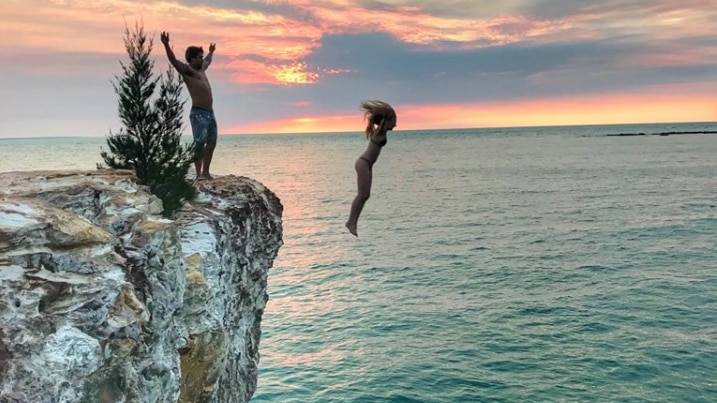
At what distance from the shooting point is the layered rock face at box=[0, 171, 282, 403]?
684cm

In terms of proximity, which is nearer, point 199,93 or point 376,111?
point 376,111

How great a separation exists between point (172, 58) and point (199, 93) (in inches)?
52.3

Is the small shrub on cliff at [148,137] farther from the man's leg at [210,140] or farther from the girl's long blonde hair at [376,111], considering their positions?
the girl's long blonde hair at [376,111]

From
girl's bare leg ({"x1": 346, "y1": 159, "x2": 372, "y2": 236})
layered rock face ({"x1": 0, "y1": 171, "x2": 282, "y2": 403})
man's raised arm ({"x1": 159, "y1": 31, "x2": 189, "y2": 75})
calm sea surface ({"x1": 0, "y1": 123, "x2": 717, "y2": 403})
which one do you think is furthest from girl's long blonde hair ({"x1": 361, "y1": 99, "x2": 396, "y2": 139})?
calm sea surface ({"x1": 0, "y1": 123, "x2": 717, "y2": 403})

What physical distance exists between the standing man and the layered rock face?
1522 mm

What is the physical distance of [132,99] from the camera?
14.0 meters

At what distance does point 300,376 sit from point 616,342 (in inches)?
526

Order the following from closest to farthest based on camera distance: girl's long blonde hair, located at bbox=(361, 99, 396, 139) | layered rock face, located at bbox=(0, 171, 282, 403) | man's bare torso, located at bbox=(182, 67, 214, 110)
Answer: layered rock face, located at bbox=(0, 171, 282, 403), girl's long blonde hair, located at bbox=(361, 99, 396, 139), man's bare torso, located at bbox=(182, 67, 214, 110)

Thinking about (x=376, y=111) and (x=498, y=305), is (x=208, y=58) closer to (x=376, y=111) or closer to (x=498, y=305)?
(x=376, y=111)

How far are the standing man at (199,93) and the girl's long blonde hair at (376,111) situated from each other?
21.6 feet

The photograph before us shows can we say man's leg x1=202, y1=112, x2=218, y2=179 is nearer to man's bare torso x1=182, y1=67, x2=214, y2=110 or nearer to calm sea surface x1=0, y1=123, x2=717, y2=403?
man's bare torso x1=182, y1=67, x2=214, y2=110

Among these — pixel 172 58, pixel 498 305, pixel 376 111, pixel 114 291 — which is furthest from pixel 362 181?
pixel 498 305

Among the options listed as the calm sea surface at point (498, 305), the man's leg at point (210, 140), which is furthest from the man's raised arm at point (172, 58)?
the calm sea surface at point (498, 305)

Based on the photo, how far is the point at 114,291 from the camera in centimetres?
802
